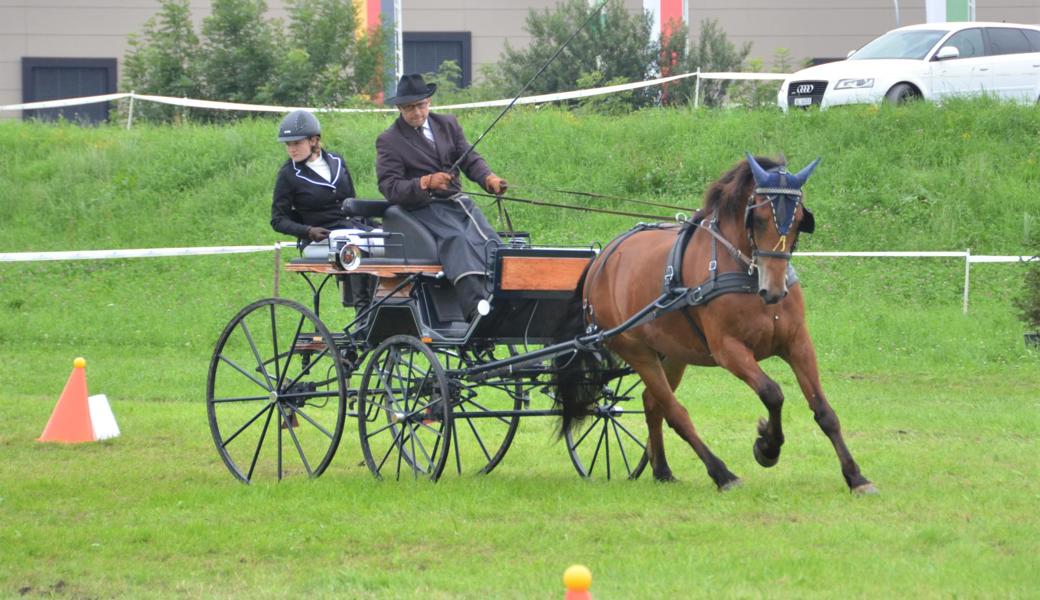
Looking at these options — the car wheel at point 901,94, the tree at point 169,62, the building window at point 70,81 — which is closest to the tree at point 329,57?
the tree at point 169,62

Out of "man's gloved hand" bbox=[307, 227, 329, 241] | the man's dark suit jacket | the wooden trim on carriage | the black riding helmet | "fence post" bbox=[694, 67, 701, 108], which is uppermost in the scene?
"fence post" bbox=[694, 67, 701, 108]

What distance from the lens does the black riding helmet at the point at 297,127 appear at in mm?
9688

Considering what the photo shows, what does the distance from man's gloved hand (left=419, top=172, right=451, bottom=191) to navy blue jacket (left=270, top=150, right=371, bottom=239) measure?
113 centimetres

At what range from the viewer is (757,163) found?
25.4 ft

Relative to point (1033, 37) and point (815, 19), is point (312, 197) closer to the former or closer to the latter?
point (1033, 37)

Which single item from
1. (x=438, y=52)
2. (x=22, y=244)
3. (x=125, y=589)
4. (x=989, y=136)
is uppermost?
(x=438, y=52)

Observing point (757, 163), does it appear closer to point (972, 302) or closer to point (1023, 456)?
point (1023, 456)

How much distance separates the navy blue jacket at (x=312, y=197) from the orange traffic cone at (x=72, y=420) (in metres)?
2.04

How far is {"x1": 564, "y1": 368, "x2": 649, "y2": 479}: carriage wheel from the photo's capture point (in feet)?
29.6

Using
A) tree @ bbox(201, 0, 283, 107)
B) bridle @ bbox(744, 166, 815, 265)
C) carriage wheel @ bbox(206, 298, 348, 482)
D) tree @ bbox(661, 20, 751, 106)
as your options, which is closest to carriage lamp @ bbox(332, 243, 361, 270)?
carriage wheel @ bbox(206, 298, 348, 482)

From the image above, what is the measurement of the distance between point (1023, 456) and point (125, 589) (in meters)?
5.48

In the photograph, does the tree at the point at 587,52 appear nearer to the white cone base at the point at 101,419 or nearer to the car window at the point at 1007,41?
the car window at the point at 1007,41

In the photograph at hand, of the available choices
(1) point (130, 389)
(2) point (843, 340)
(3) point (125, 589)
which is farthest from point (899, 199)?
(3) point (125, 589)

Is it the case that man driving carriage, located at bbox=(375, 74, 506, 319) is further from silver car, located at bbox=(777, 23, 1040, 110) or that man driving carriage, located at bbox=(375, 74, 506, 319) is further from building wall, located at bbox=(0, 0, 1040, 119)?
building wall, located at bbox=(0, 0, 1040, 119)
